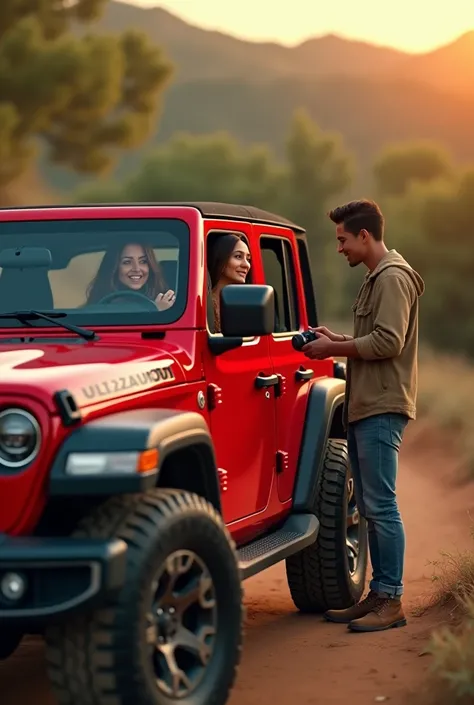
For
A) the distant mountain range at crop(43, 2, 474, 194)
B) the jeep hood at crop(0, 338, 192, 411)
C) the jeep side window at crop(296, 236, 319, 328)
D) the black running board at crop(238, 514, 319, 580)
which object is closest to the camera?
the jeep hood at crop(0, 338, 192, 411)

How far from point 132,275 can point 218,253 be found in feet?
1.55

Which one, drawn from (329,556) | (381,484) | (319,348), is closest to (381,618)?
(329,556)

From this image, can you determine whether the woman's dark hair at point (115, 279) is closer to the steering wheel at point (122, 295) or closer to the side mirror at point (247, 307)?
the steering wheel at point (122, 295)

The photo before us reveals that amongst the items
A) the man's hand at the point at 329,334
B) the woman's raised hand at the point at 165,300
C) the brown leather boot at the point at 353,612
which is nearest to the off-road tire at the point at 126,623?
the woman's raised hand at the point at 165,300

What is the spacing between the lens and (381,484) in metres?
6.34

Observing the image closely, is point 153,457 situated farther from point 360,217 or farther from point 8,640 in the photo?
point 360,217

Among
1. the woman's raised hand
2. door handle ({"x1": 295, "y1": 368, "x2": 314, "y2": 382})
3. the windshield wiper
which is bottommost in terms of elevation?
door handle ({"x1": 295, "y1": 368, "x2": 314, "y2": 382})

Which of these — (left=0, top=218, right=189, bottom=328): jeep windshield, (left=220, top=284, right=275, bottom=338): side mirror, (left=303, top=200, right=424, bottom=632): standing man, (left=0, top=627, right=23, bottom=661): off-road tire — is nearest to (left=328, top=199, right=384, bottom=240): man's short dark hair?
(left=303, top=200, right=424, bottom=632): standing man

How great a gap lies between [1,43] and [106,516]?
37630 millimetres

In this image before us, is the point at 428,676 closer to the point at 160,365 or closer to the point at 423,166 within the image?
the point at 160,365

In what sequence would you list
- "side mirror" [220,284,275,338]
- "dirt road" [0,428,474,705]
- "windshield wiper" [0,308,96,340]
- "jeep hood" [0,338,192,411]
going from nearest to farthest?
"jeep hood" [0,338,192,411]
"side mirror" [220,284,275,338]
"windshield wiper" [0,308,96,340]
"dirt road" [0,428,474,705]

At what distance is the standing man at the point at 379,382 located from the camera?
6188 mm

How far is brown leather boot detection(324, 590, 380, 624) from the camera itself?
6492 mm

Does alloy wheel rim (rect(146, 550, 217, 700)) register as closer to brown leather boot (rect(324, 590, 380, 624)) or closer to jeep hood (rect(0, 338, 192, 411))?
jeep hood (rect(0, 338, 192, 411))
